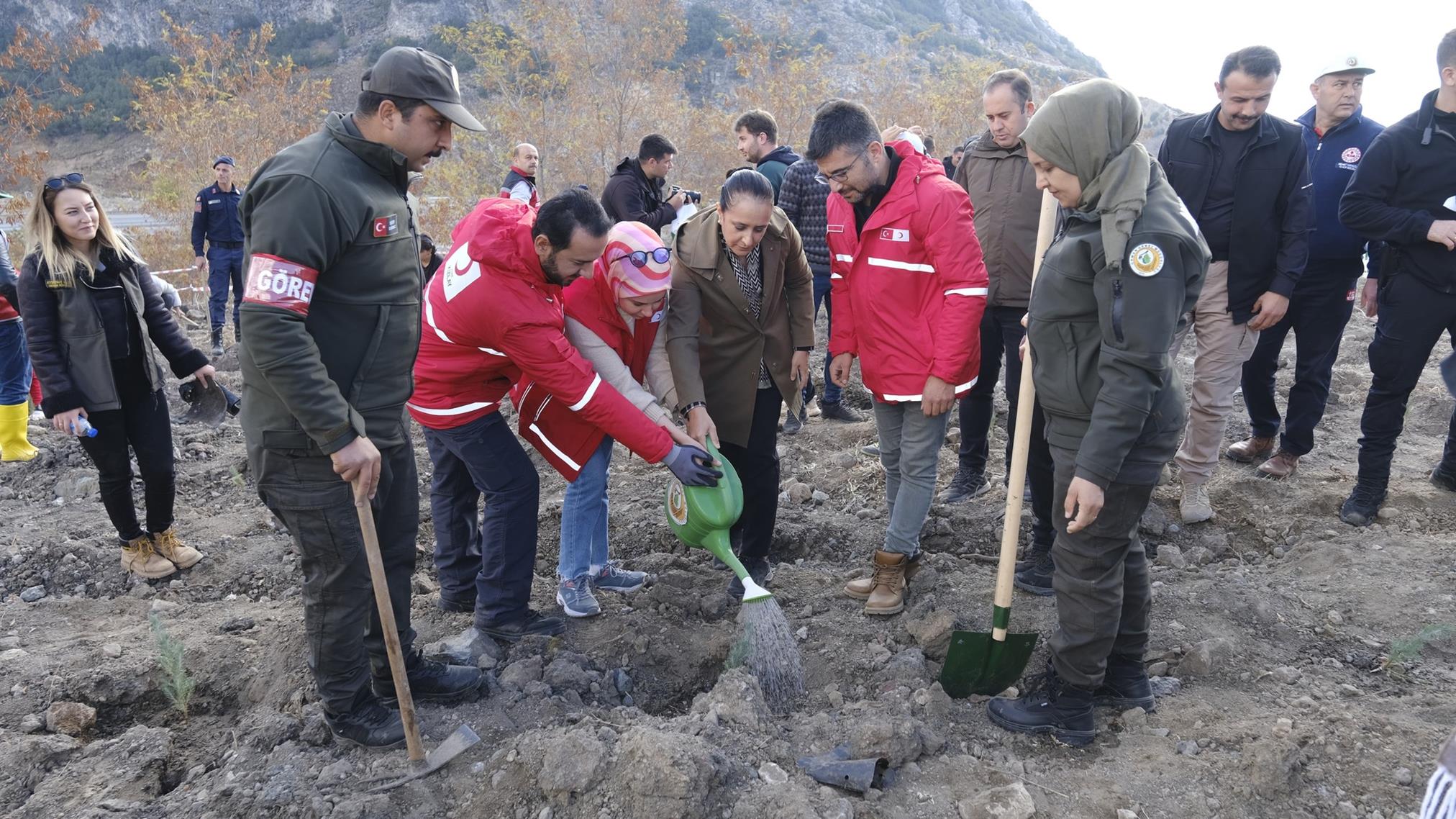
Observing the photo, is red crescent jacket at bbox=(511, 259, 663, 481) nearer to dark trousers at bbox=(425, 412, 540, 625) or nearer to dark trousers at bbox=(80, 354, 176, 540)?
dark trousers at bbox=(425, 412, 540, 625)

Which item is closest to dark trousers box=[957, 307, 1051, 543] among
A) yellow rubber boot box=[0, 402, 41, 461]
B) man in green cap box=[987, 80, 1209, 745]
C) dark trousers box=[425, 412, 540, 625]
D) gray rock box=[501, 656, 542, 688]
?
man in green cap box=[987, 80, 1209, 745]

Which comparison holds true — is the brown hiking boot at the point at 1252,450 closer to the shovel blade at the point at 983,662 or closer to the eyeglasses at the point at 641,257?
the shovel blade at the point at 983,662

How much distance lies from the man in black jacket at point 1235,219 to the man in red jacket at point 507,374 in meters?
2.48

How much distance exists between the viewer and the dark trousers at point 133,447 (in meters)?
3.94

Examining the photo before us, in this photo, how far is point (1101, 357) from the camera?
91.0 inches

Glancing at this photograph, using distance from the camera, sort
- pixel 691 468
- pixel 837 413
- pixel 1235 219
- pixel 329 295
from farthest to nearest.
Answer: pixel 837 413 < pixel 1235 219 < pixel 691 468 < pixel 329 295

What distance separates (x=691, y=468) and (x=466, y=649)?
3.50ft

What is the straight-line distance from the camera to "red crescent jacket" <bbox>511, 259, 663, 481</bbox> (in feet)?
10.5

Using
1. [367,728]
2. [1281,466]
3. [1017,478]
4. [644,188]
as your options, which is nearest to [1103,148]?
[1017,478]

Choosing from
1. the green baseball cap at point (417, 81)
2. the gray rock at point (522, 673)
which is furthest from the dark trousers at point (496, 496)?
the green baseball cap at point (417, 81)

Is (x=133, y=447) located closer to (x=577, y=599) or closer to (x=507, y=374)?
(x=507, y=374)

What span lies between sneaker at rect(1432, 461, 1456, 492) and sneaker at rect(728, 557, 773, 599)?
340 centimetres

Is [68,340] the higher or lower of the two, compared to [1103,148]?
lower

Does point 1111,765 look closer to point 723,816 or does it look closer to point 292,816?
point 723,816
